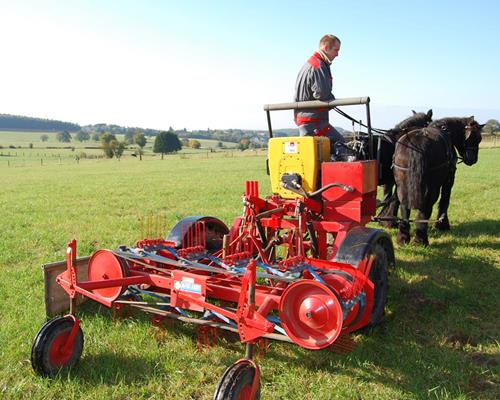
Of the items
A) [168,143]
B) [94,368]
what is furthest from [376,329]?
[168,143]

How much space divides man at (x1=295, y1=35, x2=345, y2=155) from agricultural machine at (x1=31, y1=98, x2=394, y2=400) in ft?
0.67

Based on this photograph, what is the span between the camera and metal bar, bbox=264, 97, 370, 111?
15.9 ft

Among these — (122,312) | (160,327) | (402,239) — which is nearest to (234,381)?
(160,327)

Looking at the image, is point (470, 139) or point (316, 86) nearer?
point (316, 86)

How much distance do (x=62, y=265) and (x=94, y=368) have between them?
137 centimetres

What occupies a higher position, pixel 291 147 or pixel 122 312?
pixel 291 147

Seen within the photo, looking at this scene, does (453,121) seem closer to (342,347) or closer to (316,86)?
(316,86)

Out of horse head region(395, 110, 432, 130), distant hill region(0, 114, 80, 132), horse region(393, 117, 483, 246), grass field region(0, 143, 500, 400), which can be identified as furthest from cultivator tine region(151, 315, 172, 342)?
distant hill region(0, 114, 80, 132)

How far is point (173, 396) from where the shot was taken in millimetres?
3445

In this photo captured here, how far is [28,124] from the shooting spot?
162125mm

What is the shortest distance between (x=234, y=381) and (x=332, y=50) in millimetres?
4005

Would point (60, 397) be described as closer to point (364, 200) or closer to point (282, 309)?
point (282, 309)

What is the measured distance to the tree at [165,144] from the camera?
A: 8812 cm

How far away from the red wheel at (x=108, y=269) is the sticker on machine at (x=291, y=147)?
2.13 m
